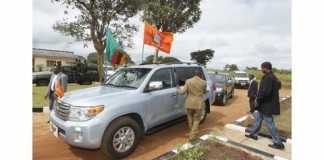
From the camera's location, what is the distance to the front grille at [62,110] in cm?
356

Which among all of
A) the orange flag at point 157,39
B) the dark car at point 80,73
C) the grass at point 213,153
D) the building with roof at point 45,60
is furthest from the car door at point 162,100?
the dark car at point 80,73

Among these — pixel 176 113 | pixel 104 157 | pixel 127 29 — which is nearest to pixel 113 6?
pixel 127 29

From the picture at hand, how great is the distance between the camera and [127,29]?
1549cm

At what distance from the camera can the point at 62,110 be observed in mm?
3689

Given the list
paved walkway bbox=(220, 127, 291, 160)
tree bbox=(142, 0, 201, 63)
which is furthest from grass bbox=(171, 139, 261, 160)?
tree bbox=(142, 0, 201, 63)

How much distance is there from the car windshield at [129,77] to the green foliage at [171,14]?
900 cm

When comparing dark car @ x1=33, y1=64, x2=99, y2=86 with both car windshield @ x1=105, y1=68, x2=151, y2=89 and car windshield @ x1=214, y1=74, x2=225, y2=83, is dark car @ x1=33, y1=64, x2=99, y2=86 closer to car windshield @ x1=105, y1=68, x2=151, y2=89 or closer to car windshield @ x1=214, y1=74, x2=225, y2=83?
car windshield @ x1=214, y1=74, x2=225, y2=83

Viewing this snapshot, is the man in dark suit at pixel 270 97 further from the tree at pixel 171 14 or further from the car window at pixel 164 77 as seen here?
the tree at pixel 171 14

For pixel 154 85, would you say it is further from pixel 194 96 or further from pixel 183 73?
pixel 183 73

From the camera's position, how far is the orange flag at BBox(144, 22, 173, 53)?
7.76 meters

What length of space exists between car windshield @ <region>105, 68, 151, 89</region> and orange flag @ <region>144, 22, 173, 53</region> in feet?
9.48
